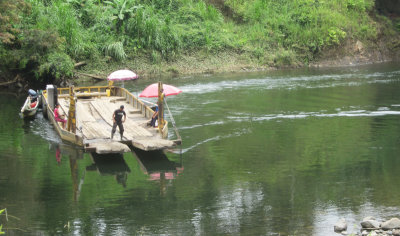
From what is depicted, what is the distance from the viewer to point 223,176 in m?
20.4

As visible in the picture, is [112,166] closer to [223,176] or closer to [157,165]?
[157,165]

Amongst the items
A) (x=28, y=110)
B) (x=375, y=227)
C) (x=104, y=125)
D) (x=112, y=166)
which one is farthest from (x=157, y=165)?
(x=28, y=110)

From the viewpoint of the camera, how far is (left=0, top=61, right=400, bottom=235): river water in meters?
16.0

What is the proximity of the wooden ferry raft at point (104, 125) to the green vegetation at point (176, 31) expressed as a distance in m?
8.88

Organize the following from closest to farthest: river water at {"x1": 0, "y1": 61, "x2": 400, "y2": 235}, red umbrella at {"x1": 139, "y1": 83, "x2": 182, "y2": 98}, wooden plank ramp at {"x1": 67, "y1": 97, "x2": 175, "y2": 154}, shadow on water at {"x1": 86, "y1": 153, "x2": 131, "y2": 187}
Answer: river water at {"x1": 0, "y1": 61, "x2": 400, "y2": 235} < shadow on water at {"x1": 86, "y1": 153, "x2": 131, "y2": 187} < wooden plank ramp at {"x1": 67, "y1": 97, "x2": 175, "y2": 154} < red umbrella at {"x1": 139, "y1": 83, "x2": 182, "y2": 98}

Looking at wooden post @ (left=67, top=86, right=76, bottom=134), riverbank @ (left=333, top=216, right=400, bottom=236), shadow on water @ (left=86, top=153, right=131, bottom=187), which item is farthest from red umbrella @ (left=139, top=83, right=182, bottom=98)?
riverbank @ (left=333, top=216, right=400, bottom=236)

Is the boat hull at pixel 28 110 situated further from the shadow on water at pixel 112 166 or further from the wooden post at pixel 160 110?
the wooden post at pixel 160 110

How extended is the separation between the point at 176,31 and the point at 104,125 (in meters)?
29.7

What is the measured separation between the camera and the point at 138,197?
59.6ft

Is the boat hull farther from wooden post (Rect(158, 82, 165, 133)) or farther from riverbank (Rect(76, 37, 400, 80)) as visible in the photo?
riverbank (Rect(76, 37, 400, 80))

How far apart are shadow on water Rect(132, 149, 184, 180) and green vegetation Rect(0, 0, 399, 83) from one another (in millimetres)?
19181

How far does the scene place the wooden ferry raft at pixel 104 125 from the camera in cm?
2173

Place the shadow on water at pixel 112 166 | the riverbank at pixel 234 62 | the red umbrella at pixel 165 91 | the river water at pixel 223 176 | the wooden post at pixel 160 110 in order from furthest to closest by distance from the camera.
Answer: the riverbank at pixel 234 62, the red umbrella at pixel 165 91, the wooden post at pixel 160 110, the shadow on water at pixel 112 166, the river water at pixel 223 176

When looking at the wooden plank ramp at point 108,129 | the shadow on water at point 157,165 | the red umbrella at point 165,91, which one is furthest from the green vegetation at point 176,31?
the shadow on water at point 157,165
